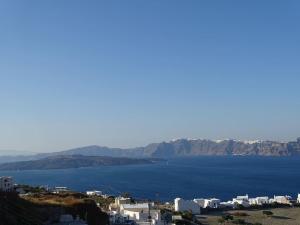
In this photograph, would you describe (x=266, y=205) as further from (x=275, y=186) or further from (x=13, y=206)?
(x=275, y=186)

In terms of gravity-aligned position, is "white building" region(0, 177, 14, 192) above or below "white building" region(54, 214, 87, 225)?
above

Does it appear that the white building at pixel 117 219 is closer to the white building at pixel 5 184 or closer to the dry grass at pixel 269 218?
the white building at pixel 5 184

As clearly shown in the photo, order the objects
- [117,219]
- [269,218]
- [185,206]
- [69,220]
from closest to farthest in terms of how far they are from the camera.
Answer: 1. [69,220]
2. [117,219]
3. [269,218]
4. [185,206]

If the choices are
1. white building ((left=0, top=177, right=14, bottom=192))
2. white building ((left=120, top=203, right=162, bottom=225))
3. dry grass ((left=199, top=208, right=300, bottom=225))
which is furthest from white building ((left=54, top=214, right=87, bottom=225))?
dry grass ((left=199, top=208, right=300, bottom=225))

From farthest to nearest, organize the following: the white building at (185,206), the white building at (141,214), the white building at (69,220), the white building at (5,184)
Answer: the white building at (185,206) → the white building at (141,214) → the white building at (5,184) → the white building at (69,220)

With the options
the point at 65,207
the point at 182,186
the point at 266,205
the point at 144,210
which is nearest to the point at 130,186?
the point at 182,186

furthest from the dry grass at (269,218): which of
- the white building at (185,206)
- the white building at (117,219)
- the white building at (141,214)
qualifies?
the white building at (117,219)

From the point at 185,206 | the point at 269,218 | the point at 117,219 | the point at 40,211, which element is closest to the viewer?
the point at 40,211

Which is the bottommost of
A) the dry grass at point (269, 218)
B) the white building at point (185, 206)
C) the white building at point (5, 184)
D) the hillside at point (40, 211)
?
the dry grass at point (269, 218)

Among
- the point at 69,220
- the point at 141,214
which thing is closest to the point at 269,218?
the point at 141,214

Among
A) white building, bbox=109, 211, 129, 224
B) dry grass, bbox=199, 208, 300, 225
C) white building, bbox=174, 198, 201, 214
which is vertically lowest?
dry grass, bbox=199, 208, 300, 225

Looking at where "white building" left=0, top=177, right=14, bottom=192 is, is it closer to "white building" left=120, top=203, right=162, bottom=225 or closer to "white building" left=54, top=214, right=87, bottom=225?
"white building" left=54, top=214, right=87, bottom=225

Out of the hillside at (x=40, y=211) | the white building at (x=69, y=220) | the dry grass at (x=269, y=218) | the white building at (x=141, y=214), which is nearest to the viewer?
the hillside at (x=40, y=211)

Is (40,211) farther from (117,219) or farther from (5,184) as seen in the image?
(117,219)
